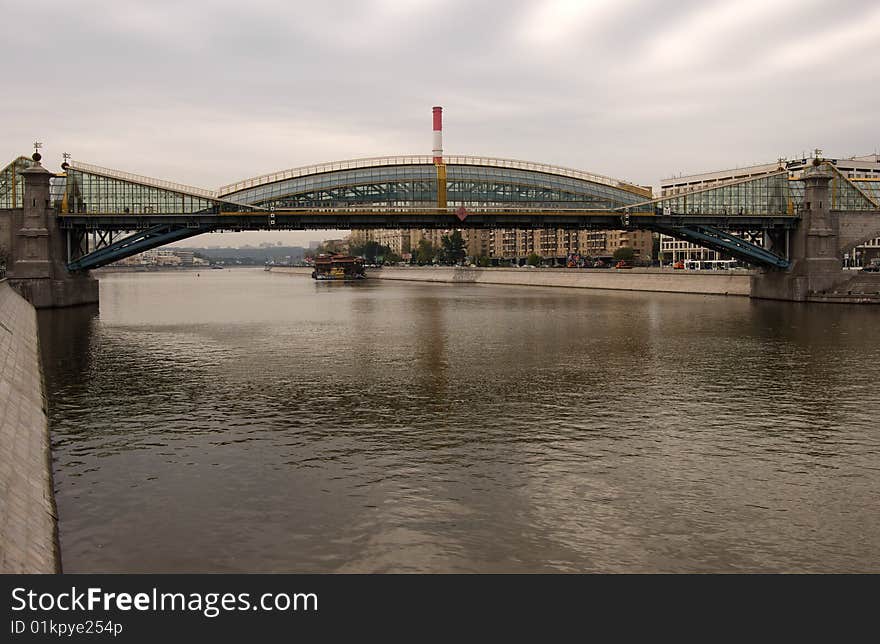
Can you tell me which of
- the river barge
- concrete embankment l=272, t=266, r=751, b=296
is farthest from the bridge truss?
the river barge

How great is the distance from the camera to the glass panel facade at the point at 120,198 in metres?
67.4

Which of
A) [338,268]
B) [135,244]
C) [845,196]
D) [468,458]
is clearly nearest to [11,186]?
[135,244]

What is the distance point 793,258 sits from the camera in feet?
249

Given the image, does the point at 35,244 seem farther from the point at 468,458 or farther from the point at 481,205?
the point at 468,458

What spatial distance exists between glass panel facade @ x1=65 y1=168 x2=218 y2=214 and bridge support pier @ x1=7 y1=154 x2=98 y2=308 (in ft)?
8.03

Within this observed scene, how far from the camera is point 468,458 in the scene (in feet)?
61.0

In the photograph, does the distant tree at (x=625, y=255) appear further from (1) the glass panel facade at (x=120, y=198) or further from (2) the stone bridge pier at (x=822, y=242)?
(1) the glass panel facade at (x=120, y=198)

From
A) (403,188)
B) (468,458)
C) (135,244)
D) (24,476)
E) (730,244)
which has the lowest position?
(468,458)

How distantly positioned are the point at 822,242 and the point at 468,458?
216 feet

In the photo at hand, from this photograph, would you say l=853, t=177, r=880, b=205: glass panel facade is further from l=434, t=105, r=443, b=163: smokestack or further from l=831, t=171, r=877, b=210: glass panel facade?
l=434, t=105, r=443, b=163: smokestack

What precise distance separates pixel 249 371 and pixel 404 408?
1034 centimetres

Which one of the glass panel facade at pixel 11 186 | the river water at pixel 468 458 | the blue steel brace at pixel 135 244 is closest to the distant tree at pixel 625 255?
the blue steel brace at pixel 135 244

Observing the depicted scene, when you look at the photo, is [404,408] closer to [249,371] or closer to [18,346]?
[249,371]

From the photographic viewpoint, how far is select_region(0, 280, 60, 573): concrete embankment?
1148cm
